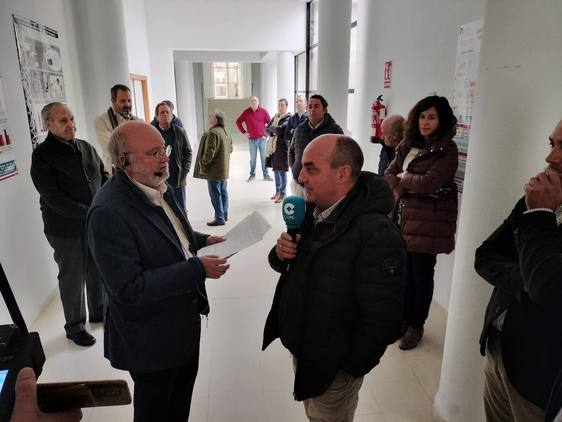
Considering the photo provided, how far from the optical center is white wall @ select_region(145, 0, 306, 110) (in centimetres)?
885

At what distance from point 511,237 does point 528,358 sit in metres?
0.45

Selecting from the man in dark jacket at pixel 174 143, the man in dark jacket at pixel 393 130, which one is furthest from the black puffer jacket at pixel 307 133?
the man in dark jacket at pixel 174 143

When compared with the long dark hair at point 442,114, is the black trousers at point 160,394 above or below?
below

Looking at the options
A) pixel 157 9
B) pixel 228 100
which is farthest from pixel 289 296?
pixel 228 100

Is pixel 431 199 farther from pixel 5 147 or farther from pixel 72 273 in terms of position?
pixel 5 147

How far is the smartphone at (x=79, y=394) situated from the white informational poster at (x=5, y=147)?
2599mm

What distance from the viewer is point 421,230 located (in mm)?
2723

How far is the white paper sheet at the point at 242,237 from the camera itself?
164 cm

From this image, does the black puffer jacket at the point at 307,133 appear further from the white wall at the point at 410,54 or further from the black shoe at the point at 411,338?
the black shoe at the point at 411,338

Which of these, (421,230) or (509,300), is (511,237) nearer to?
(509,300)

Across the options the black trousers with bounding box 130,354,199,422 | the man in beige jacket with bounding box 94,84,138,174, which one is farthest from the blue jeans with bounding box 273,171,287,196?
the black trousers with bounding box 130,354,199,422

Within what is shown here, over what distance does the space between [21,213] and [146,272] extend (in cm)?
232

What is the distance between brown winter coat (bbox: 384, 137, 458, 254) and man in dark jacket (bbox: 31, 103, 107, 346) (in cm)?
224

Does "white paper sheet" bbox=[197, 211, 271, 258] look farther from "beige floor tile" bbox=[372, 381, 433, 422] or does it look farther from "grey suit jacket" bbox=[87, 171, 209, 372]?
"beige floor tile" bbox=[372, 381, 433, 422]
